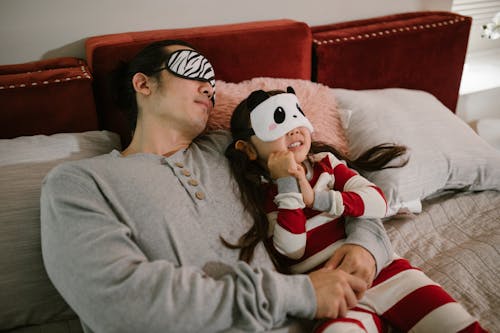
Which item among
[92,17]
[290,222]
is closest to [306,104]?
[290,222]

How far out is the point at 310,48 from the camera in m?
1.79

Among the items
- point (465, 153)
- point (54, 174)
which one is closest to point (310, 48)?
point (465, 153)

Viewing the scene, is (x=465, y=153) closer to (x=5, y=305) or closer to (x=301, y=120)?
(x=301, y=120)

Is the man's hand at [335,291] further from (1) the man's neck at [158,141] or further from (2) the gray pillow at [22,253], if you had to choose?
(2) the gray pillow at [22,253]

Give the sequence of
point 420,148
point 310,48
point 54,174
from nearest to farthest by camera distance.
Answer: point 54,174 → point 420,148 → point 310,48

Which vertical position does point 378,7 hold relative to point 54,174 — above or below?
above

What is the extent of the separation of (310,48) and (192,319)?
52.0 inches

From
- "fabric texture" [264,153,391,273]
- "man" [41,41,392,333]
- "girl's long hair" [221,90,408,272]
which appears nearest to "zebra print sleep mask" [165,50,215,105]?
"man" [41,41,392,333]

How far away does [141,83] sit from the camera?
1.28 m

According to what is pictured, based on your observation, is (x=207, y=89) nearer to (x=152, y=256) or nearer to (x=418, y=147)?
(x=152, y=256)

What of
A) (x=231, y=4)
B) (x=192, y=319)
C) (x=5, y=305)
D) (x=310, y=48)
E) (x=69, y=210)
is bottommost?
(x=5, y=305)

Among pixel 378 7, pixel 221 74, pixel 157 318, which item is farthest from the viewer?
pixel 378 7

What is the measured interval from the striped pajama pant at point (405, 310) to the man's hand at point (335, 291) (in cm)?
3

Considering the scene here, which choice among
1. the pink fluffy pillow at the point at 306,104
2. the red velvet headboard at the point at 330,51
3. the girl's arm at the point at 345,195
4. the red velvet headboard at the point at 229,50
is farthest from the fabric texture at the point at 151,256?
the red velvet headboard at the point at 330,51
